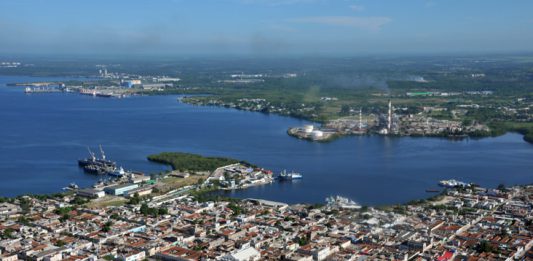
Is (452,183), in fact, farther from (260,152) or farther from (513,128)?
(513,128)

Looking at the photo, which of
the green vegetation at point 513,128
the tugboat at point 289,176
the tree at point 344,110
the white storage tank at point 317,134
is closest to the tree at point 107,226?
the tugboat at point 289,176

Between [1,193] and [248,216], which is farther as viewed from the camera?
[1,193]

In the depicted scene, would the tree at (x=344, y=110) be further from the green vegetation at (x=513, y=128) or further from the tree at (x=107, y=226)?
the tree at (x=107, y=226)

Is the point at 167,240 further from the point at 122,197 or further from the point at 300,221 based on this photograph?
the point at 122,197

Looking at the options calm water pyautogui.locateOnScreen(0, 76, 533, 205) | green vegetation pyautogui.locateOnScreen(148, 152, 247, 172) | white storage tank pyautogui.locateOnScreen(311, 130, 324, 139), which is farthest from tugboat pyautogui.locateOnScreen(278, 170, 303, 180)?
white storage tank pyautogui.locateOnScreen(311, 130, 324, 139)

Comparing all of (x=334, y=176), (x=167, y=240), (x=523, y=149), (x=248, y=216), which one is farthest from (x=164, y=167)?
(x=523, y=149)

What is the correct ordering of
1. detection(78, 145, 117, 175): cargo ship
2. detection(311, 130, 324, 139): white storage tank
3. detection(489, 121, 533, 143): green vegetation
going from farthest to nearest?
detection(489, 121, 533, 143): green vegetation
detection(311, 130, 324, 139): white storage tank
detection(78, 145, 117, 175): cargo ship

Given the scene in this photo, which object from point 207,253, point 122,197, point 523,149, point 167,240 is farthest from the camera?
point 523,149

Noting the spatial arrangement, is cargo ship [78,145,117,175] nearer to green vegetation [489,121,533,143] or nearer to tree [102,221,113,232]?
tree [102,221,113,232]
